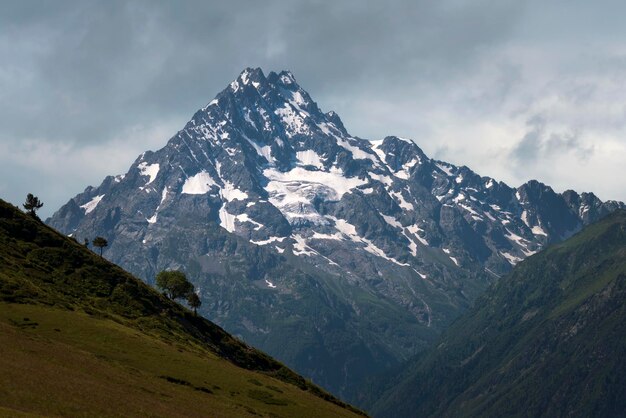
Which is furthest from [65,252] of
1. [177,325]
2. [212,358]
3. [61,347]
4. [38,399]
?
[38,399]

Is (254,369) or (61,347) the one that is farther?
(254,369)

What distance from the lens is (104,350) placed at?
377ft

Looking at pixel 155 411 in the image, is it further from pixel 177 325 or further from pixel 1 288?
pixel 177 325

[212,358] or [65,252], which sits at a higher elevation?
[65,252]

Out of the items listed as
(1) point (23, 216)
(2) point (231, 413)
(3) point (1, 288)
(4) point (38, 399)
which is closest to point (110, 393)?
(4) point (38, 399)

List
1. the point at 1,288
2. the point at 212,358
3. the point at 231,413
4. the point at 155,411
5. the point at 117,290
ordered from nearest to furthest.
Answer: the point at 155,411 < the point at 231,413 < the point at 1,288 < the point at 212,358 < the point at 117,290

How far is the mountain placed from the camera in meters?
85.4

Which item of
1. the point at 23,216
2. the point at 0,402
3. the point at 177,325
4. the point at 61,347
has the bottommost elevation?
the point at 0,402

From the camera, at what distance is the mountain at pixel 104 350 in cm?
8544

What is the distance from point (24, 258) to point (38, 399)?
79782mm

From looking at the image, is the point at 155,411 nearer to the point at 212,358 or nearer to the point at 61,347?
the point at 61,347

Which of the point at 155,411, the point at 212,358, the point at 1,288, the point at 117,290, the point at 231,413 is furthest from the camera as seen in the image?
the point at 117,290

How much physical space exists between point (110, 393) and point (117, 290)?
243 ft

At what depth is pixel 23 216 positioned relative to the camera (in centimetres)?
16962
